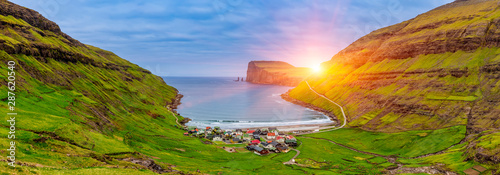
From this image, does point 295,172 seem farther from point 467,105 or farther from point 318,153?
point 467,105

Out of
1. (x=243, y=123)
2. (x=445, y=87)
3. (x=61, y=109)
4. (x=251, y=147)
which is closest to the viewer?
(x=61, y=109)

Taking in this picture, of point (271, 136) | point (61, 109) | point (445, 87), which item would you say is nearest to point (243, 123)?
point (271, 136)

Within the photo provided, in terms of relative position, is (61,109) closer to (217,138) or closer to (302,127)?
(217,138)

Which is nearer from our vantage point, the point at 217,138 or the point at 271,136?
the point at 217,138

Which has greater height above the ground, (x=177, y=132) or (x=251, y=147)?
(x=177, y=132)

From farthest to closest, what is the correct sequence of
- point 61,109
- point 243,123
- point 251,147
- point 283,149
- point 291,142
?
point 243,123 → point 291,142 → point 283,149 → point 251,147 → point 61,109

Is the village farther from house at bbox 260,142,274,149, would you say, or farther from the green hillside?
the green hillside

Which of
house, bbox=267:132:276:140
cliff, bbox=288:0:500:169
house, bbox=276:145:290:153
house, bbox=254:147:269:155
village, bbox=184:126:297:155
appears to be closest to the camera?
house, bbox=254:147:269:155

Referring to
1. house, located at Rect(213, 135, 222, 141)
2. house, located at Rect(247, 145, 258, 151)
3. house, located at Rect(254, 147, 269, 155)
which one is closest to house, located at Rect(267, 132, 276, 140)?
house, located at Rect(247, 145, 258, 151)

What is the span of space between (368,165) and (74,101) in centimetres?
11257

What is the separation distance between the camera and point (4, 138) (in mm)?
39625

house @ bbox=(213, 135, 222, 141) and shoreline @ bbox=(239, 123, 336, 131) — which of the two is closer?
house @ bbox=(213, 135, 222, 141)

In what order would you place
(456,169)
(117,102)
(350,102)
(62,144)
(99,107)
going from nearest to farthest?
(62,144)
(456,169)
(99,107)
(117,102)
(350,102)

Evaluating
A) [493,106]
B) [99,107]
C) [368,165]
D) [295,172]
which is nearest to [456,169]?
[368,165]
